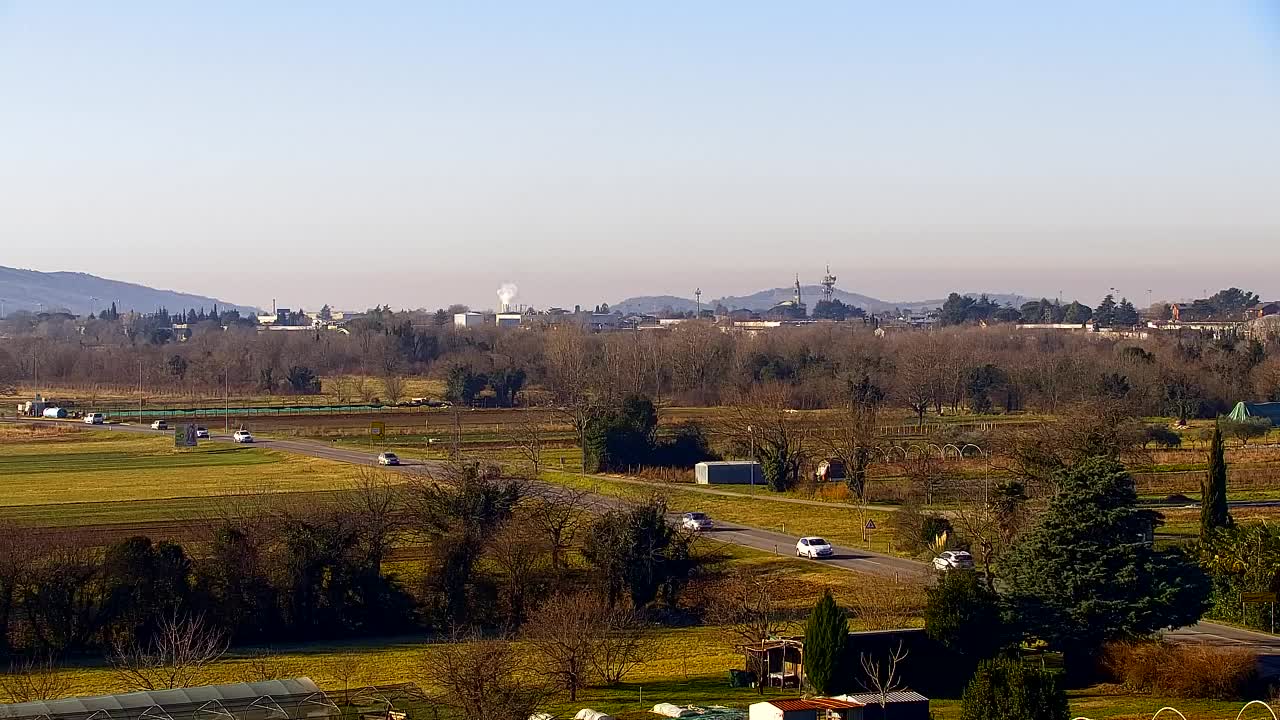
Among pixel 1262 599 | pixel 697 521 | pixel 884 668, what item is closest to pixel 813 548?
pixel 697 521

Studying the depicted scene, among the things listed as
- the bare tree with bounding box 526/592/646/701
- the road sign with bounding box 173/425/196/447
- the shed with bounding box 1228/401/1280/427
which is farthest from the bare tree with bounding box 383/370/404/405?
the bare tree with bounding box 526/592/646/701

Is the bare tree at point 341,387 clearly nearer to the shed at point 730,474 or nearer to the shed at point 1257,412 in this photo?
the shed at point 730,474

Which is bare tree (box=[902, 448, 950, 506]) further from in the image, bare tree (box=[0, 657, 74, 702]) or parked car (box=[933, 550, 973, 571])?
bare tree (box=[0, 657, 74, 702])

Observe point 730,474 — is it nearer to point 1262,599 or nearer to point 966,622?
point 1262,599

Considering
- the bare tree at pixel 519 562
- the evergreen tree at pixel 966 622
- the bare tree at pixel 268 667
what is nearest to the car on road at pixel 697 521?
the bare tree at pixel 519 562

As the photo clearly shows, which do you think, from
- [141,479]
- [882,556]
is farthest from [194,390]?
[882,556]

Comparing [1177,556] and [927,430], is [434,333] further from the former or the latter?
[1177,556]

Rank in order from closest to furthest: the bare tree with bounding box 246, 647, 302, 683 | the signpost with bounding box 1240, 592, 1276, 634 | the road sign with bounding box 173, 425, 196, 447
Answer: the bare tree with bounding box 246, 647, 302, 683 → the signpost with bounding box 1240, 592, 1276, 634 → the road sign with bounding box 173, 425, 196, 447
